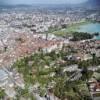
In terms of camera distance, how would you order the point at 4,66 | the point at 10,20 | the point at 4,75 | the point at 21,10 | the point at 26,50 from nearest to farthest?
the point at 4,75, the point at 4,66, the point at 26,50, the point at 10,20, the point at 21,10

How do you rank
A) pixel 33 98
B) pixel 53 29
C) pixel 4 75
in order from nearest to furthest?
pixel 33 98 < pixel 4 75 < pixel 53 29

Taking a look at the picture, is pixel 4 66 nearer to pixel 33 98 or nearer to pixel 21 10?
pixel 33 98

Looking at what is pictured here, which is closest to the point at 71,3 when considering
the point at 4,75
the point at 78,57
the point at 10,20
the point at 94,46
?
the point at 10,20

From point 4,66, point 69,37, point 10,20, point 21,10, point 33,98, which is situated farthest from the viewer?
point 21,10

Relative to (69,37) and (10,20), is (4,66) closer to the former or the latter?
(69,37)

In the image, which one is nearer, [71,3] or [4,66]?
[4,66]

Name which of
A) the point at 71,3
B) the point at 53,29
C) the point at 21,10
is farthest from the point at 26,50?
the point at 21,10

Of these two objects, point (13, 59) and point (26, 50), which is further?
point (26, 50)

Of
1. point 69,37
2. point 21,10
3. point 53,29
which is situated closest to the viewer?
point 69,37

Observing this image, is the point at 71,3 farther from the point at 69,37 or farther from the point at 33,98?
the point at 33,98
